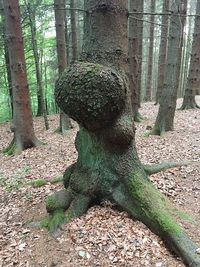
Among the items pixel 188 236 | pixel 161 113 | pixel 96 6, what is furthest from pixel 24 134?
pixel 188 236

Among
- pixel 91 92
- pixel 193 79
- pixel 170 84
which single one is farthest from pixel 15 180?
pixel 193 79

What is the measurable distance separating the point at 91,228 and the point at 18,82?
636cm

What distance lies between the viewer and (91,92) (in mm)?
3465

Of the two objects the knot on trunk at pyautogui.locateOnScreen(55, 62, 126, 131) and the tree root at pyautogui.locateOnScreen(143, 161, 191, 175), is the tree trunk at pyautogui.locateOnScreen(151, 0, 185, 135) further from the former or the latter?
the knot on trunk at pyautogui.locateOnScreen(55, 62, 126, 131)

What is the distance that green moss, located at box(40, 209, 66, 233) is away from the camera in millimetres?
4082

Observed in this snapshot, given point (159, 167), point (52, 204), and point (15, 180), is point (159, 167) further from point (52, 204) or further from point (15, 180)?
point (15, 180)

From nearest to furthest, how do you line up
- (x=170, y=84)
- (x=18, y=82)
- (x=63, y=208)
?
(x=63, y=208) → (x=170, y=84) → (x=18, y=82)

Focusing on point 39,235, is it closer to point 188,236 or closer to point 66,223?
point 66,223

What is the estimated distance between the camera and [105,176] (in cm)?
414

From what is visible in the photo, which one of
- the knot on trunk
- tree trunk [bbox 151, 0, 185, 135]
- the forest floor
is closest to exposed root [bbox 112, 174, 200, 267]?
the forest floor

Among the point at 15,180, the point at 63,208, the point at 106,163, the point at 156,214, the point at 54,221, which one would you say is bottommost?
the point at 15,180

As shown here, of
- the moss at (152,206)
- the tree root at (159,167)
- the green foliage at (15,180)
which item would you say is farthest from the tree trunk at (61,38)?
the moss at (152,206)

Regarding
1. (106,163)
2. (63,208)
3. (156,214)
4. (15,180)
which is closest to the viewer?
(156,214)

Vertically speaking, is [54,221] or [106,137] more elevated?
[106,137]
